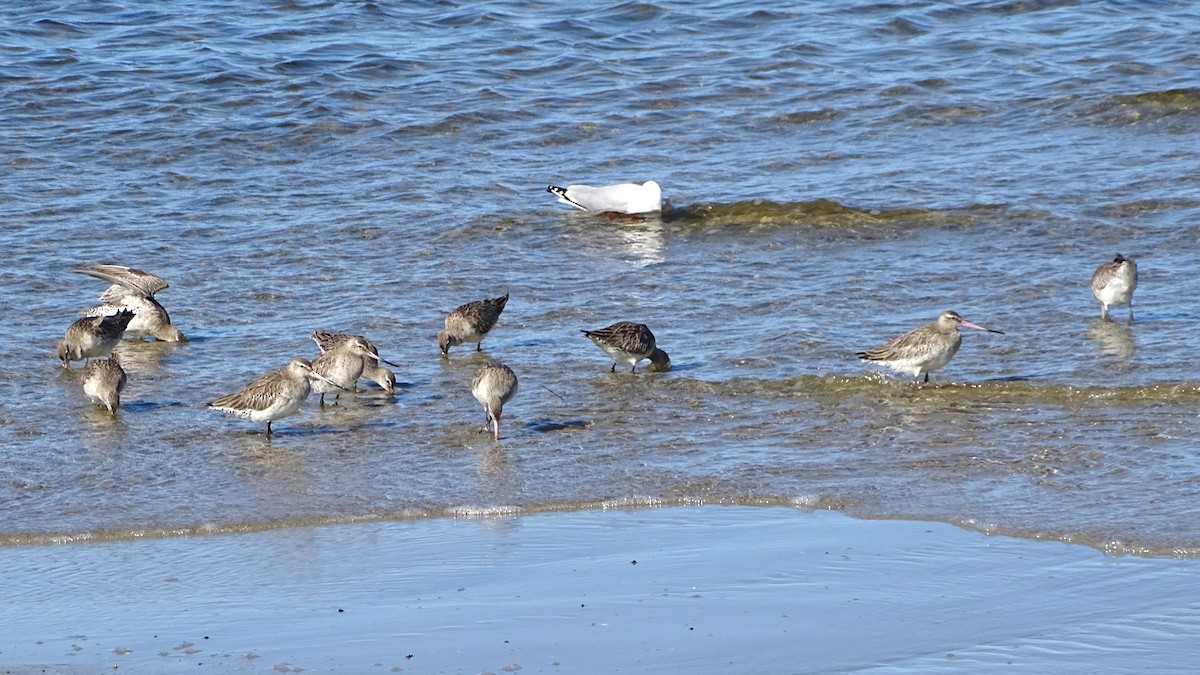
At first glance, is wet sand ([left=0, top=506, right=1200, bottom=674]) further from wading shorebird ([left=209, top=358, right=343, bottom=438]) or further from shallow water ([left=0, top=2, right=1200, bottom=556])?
wading shorebird ([left=209, top=358, right=343, bottom=438])

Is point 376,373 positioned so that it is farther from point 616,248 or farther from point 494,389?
point 616,248

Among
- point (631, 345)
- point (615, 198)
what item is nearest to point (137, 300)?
point (631, 345)

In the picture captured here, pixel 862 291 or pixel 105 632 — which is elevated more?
pixel 105 632

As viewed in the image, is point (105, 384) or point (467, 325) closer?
point (105, 384)

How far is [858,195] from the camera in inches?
563

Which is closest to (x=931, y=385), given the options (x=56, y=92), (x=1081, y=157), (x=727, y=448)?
(x=727, y=448)

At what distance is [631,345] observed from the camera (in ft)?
32.2

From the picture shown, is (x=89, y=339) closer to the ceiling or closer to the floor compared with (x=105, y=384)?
closer to the floor

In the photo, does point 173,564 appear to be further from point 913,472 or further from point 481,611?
point 913,472

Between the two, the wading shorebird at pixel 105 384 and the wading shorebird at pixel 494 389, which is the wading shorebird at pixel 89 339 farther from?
the wading shorebird at pixel 494 389

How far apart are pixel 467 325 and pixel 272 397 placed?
207 cm

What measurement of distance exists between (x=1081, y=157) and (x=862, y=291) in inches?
176

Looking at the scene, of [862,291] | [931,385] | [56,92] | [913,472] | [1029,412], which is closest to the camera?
[913,472]

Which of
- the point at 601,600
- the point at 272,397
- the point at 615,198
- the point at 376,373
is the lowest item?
the point at 615,198
